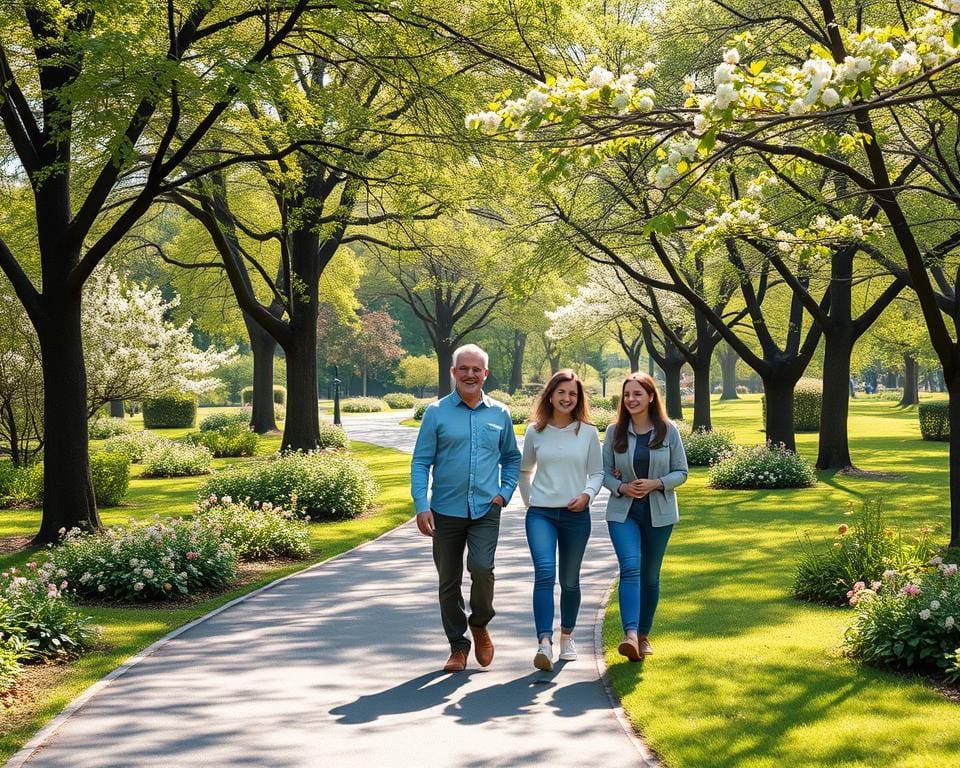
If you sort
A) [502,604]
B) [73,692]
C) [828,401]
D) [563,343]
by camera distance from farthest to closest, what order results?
[563,343] → [828,401] → [502,604] → [73,692]

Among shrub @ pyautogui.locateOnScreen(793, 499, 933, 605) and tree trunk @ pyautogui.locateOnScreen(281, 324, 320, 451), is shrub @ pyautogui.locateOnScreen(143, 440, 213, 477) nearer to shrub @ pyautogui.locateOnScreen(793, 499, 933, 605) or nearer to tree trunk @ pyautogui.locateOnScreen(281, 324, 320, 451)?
tree trunk @ pyautogui.locateOnScreen(281, 324, 320, 451)

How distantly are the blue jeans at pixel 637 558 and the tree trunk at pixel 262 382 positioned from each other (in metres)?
30.7

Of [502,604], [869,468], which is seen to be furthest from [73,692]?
[869,468]

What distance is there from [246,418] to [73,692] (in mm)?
37636

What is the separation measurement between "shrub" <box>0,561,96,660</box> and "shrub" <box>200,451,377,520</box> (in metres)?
7.22

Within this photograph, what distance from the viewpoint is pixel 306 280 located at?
23250mm

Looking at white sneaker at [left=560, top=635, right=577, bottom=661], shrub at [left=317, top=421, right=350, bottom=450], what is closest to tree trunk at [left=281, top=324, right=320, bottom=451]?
shrub at [left=317, top=421, right=350, bottom=450]

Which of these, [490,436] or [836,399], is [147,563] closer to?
[490,436]

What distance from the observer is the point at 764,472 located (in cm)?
2088

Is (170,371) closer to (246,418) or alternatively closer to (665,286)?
(665,286)

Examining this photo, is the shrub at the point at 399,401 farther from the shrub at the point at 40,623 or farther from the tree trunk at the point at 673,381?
the shrub at the point at 40,623

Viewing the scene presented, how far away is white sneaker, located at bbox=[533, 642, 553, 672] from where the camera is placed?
694 cm

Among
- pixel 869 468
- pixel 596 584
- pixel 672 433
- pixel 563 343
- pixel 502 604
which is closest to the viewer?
pixel 672 433

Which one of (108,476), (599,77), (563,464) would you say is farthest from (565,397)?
(108,476)
